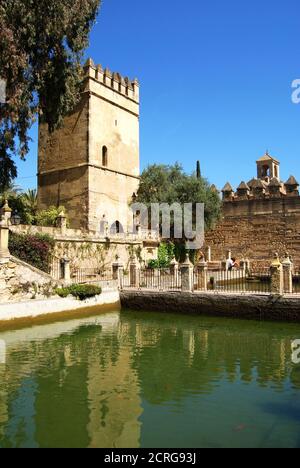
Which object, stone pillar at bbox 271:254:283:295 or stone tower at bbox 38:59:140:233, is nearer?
stone pillar at bbox 271:254:283:295

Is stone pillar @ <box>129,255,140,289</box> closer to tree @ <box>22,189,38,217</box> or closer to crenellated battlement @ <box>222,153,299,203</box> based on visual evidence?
tree @ <box>22,189,38,217</box>

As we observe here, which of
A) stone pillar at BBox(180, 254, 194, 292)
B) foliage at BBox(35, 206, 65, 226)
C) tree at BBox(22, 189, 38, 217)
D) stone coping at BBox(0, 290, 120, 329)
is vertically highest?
tree at BBox(22, 189, 38, 217)

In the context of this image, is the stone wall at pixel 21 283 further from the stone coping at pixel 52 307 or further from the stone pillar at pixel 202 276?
the stone pillar at pixel 202 276

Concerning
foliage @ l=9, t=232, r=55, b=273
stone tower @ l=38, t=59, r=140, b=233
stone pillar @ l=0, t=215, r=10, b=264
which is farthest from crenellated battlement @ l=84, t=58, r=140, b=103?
stone pillar @ l=0, t=215, r=10, b=264

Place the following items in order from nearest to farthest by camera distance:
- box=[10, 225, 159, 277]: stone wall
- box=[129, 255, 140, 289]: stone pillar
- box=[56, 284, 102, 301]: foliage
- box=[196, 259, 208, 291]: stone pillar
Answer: box=[56, 284, 102, 301]: foliage < box=[196, 259, 208, 291]: stone pillar < box=[129, 255, 140, 289]: stone pillar < box=[10, 225, 159, 277]: stone wall

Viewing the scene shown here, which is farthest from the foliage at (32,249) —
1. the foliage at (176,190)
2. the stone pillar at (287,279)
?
the foliage at (176,190)

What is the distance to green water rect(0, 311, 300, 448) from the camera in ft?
18.4

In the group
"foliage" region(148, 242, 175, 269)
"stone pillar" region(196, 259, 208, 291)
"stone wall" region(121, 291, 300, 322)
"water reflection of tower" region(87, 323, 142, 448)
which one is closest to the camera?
"water reflection of tower" region(87, 323, 142, 448)

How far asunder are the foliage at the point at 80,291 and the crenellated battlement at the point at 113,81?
15.4 m

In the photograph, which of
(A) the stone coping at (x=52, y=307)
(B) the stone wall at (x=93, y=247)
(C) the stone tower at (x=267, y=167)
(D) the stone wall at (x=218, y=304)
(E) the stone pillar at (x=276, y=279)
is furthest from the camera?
(C) the stone tower at (x=267, y=167)

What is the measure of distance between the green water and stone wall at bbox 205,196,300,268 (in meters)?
16.8

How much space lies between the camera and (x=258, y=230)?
29719 mm

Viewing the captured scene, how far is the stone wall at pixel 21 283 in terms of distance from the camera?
13.8m

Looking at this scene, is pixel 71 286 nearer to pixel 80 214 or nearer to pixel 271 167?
pixel 80 214
